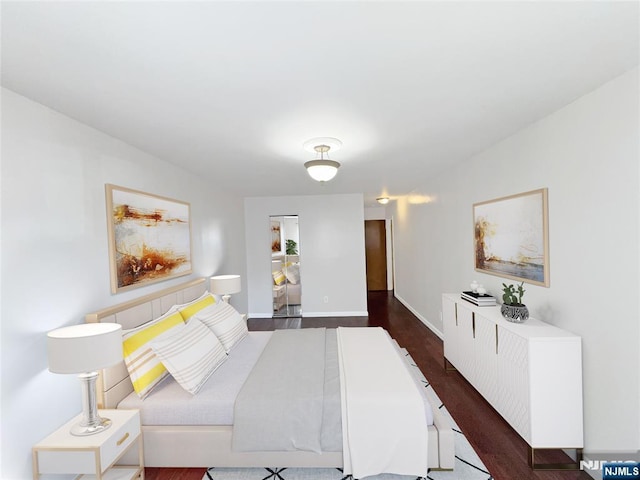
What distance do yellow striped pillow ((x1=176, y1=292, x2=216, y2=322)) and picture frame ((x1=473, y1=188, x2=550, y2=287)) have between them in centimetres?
303

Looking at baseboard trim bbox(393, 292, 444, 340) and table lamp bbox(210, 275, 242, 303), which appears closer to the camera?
table lamp bbox(210, 275, 242, 303)

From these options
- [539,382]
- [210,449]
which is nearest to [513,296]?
[539,382]

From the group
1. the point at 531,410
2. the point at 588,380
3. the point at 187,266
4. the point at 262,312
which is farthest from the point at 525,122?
the point at 262,312

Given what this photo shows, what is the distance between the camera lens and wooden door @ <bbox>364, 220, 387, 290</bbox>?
26.1 feet

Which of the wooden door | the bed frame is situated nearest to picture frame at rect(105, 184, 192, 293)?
the bed frame

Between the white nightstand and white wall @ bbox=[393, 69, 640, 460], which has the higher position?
white wall @ bbox=[393, 69, 640, 460]

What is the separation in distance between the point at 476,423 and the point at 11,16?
360 cm

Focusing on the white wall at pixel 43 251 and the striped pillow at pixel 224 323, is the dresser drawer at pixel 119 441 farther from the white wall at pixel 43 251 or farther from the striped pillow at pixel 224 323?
the striped pillow at pixel 224 323

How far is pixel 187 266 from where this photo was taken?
3.23 m

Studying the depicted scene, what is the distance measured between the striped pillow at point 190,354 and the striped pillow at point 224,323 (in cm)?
22

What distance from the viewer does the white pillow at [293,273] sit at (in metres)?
5.59

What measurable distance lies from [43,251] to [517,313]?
10.7 feet

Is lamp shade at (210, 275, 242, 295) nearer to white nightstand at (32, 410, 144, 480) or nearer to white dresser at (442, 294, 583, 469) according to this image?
white nightstand at (32, 410, 144, 480)

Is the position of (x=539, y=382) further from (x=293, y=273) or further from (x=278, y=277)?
(x=278, y=277)
